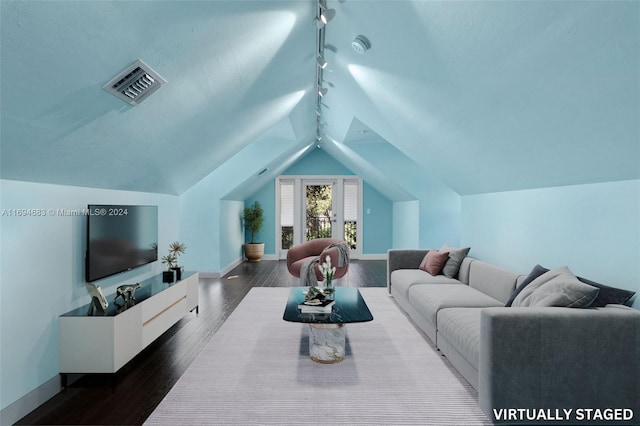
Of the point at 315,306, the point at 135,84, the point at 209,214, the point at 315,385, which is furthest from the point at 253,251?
the point at 135,84

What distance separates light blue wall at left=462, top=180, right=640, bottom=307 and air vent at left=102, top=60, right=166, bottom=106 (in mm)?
3115

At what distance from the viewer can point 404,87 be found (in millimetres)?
3416

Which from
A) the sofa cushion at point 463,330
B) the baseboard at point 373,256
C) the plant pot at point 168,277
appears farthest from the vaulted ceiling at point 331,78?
the baseboard at point 373,256

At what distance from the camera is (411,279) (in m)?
4.64

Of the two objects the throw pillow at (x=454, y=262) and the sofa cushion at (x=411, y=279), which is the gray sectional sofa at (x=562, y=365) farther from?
A: the throw pillow at (x=454, y=262)

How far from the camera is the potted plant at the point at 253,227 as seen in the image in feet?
29.8

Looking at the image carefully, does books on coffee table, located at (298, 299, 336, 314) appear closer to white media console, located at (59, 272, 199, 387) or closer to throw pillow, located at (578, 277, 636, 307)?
white media console, located at (59, 272, 199, 387)

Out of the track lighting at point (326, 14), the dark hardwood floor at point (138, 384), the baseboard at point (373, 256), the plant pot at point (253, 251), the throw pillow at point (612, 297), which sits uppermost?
the track lighting at point (326, 14)

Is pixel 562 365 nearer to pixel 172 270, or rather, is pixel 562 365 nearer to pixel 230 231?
pixel 172 270

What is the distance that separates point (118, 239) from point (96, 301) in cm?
75

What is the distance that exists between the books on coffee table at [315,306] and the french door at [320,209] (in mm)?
6381

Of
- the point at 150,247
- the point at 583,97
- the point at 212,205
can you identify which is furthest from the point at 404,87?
the point at 212,205

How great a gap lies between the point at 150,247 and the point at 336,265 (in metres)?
2.73

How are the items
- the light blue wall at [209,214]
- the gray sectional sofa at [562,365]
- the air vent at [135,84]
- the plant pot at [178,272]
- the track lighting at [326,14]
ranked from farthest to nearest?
the light blue wall at [209,214], the plant pot at [178,272], the track lighting at [326,14], the gray sectional sofa at [562,365], the air vent at [135,84]
